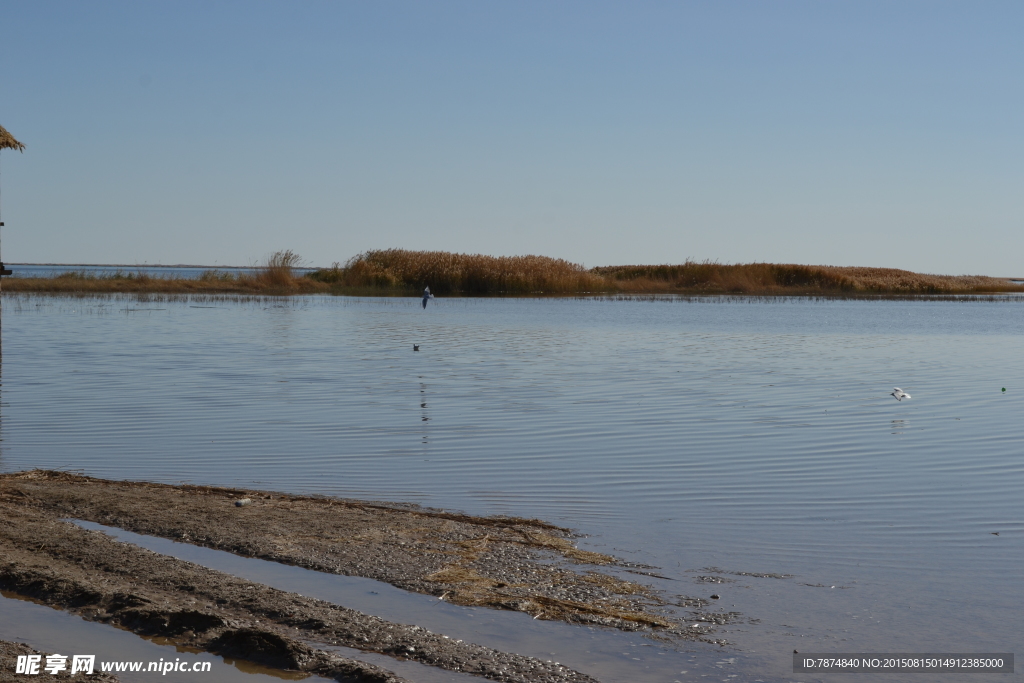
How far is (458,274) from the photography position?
173 ft

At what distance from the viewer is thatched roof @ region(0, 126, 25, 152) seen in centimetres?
1978

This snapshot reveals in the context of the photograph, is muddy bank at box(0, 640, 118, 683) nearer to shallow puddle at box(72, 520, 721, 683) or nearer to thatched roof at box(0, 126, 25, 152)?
shallow puddle at box(72, 520, 721, 683)

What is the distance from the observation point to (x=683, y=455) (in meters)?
9.62

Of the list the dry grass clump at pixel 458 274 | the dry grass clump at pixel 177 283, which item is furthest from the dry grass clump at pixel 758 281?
the dry grass clump at pixel 177 283

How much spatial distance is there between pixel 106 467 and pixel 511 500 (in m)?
3.84

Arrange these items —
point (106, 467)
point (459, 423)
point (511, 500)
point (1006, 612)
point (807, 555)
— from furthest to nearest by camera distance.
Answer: point (459, 423) < point (106, 467) < point (511, 500) < point (807, 555) < point (1006, 612)

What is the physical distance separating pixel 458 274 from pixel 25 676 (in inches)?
1937

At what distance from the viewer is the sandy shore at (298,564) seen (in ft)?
14.6

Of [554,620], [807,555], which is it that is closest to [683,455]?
[807,555]

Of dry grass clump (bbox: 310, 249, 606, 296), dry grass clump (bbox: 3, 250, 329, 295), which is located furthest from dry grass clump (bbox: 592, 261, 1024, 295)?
dry grass clump (bbox: 3, 250, 329, 295)

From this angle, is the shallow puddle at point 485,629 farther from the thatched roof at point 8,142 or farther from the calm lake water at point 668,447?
the thatched roof at point 8,142

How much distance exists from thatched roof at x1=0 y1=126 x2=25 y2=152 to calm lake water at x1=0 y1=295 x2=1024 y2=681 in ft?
14.2

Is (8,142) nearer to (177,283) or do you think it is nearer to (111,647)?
(111,647)

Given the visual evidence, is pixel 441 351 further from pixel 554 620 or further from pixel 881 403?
pixel 554 620
